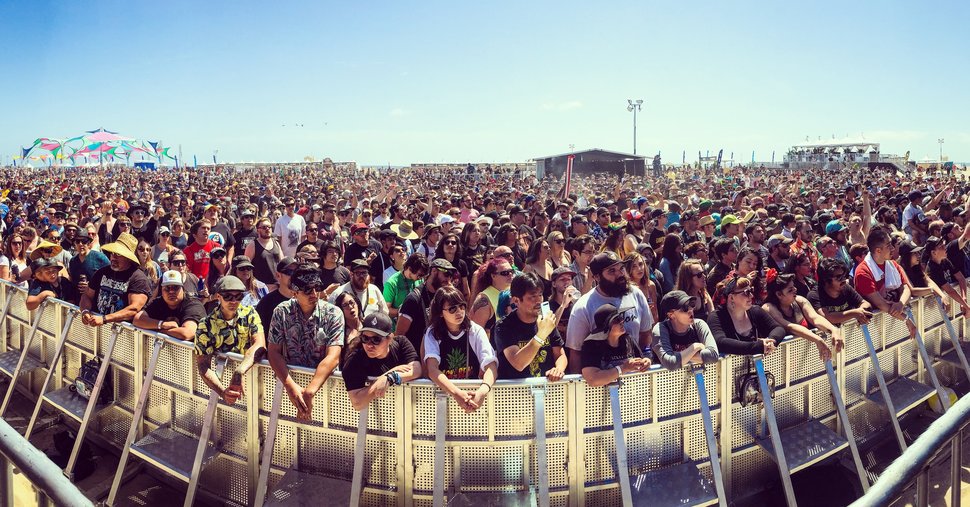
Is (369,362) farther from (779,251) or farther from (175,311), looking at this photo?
(779,251)

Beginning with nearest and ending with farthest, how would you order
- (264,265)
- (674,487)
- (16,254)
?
(674,487) → (264,265) → (16,254)

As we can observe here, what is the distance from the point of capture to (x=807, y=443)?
15.4 ft

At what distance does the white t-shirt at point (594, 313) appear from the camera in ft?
15.0

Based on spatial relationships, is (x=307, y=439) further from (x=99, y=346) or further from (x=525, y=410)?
(x=99, y=346)

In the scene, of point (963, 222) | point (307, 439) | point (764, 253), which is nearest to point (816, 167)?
point (963, 222)

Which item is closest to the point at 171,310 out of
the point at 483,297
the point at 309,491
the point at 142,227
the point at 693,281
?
the point at 309,491

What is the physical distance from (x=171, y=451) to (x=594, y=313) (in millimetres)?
3257

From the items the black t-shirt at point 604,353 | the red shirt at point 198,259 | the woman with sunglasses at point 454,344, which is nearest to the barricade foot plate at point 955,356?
the black t-shirt at point 604,353

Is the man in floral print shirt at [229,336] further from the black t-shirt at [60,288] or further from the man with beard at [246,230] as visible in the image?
the man with beard at [246,230]

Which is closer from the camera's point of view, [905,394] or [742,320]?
[742,320]

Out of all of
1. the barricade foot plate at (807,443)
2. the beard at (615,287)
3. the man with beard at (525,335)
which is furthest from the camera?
the beard at (615,287)

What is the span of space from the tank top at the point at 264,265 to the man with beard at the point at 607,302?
4435 mm

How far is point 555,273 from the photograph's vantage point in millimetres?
5723

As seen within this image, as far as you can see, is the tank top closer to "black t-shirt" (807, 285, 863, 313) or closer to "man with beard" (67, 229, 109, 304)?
"man with beard" (67, 229, 109, 304)
